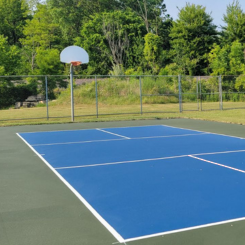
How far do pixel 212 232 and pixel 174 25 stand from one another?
143 ft

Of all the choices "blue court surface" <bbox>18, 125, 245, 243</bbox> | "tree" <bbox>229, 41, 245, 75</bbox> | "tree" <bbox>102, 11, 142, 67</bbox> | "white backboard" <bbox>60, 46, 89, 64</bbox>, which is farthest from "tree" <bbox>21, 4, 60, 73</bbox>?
"blue court surface" <bbox>18, 125, 245, 243</bbox>

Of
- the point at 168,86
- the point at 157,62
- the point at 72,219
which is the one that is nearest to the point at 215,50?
the point at 157,62

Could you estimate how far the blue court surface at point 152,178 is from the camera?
4316 millimetres

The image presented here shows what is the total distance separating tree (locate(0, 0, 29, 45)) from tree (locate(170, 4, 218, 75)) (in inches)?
959

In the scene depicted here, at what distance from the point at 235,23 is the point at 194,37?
4.75 metres

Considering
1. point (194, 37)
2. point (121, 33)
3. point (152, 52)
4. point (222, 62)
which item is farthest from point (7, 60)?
point (194, 37)

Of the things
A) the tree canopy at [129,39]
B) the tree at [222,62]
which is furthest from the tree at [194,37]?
the tree at [222,62]

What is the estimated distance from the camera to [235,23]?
41.4 metres

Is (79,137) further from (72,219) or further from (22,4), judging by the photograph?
(22,4)

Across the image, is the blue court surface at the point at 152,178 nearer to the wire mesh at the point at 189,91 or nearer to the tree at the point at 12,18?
the wire mesh at the point at 189,91

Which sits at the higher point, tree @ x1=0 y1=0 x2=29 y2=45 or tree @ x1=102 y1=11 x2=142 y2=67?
tree @ x1=0 y1=0 x2=29 y2=45

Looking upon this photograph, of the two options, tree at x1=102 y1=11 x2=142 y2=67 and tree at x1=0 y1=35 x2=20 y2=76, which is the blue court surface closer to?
tree at x1=0 y1=35 x2=20 y2=76

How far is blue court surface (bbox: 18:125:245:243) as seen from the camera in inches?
170

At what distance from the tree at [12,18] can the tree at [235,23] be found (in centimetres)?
2947
